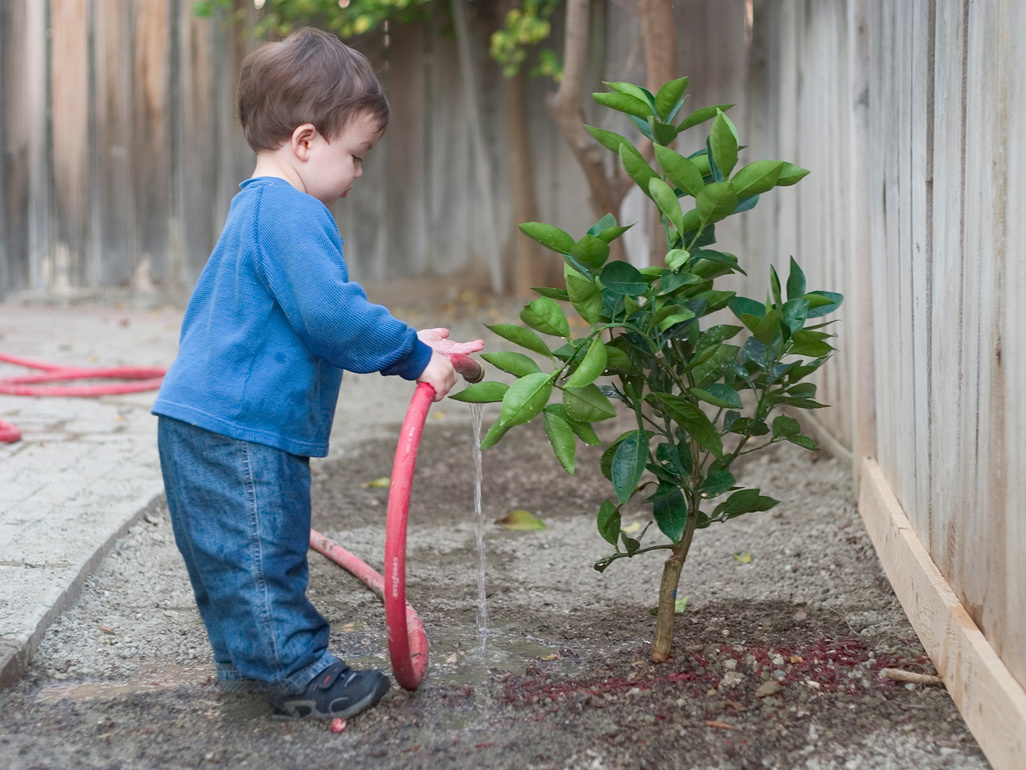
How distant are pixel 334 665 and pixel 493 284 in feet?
17.8

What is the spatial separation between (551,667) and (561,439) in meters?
0.67

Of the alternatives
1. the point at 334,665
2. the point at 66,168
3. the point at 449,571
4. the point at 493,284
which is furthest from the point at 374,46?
the point at 334,665

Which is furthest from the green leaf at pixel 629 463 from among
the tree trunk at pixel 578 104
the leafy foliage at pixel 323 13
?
the leafy foliage at pixel 323 13

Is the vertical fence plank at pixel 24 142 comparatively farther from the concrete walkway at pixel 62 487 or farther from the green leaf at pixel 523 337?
the green leaf at pixel 523 337

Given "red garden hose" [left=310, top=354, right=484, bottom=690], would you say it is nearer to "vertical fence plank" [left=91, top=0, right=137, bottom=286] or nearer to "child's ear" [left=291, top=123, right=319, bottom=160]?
"child's ear" [left=291, top=123, right=319, bottom=160]

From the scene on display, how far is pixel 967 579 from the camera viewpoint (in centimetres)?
198

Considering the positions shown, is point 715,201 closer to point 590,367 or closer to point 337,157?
point 590,367

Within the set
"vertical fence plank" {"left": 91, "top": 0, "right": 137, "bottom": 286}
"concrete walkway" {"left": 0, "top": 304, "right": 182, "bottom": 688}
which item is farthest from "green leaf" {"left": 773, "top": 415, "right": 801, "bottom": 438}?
"vertical fence plank" {"left": 91, "top": 0, "right": 137, "bottom": 286}

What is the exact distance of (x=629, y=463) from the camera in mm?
1943

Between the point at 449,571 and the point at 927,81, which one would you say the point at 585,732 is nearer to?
the point at 449,571

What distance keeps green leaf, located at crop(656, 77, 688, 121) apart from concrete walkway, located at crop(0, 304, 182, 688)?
173 centimetres

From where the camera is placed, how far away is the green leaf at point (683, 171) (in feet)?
6.14

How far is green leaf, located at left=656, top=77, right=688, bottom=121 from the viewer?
1946mm

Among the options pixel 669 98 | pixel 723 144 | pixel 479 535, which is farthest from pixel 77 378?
pixel 723 144
